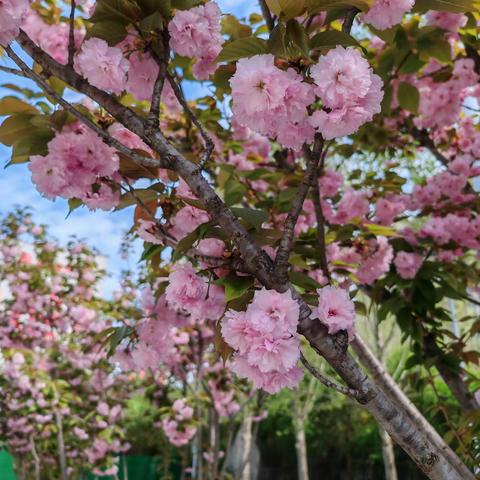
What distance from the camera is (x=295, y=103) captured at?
113 cm

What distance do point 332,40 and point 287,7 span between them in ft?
0.46

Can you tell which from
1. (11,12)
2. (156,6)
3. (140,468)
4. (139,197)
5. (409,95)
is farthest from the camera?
(140,468)

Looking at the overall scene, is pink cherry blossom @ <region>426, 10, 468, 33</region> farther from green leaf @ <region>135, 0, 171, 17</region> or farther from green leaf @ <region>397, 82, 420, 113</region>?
green leaf @ <region>135, 0, 171, 17</region>

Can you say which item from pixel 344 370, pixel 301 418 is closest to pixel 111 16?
pixel 344 370

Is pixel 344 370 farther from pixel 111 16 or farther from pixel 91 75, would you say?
pixel 111 16

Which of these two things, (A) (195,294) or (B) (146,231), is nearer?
(A) (195,294)

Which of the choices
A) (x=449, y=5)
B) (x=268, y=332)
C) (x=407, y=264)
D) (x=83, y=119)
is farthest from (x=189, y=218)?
(x=407, y=264)

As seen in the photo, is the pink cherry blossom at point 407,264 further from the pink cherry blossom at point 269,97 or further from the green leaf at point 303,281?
the pink cherry blossom at point 269,97

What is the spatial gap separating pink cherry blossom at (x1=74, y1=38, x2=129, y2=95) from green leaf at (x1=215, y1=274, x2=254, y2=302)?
20.5 inches

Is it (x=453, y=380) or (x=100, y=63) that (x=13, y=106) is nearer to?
(x=100, y=63)

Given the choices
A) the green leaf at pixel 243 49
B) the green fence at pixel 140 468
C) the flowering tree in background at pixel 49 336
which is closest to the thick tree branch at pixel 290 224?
the green leaf at pixel 243 49

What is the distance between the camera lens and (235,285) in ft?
3.94

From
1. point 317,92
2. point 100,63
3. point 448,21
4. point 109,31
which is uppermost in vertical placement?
point 448,21

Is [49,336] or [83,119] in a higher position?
[49,336]
